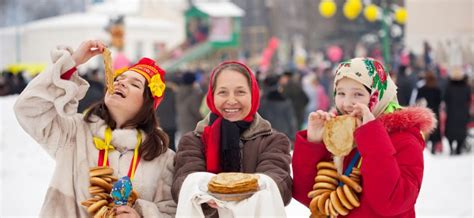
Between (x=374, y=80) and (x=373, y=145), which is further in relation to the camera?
(x=374, y=80)

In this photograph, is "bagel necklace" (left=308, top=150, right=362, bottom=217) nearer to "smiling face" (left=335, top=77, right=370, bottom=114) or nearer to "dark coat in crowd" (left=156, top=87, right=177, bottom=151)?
"smiling face" (left=335, top=77, right=370, bottom=114)

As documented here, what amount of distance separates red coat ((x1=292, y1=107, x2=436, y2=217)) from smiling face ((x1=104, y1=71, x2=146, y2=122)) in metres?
0.81

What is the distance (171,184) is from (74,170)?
1.52ft

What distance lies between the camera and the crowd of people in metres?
2.88

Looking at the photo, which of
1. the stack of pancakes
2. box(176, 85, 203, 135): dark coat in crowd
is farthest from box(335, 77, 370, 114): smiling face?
box(176, 85, 203, 135): dark coat in crowd

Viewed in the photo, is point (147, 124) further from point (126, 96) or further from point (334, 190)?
point (334, 190)

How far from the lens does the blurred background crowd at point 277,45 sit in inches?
482

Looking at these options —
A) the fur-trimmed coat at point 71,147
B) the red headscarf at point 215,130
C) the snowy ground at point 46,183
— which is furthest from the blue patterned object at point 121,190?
the snowy ground at point 46,183

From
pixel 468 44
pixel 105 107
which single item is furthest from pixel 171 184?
pixel 468 44

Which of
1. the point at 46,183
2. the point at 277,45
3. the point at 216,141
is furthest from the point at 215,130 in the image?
the point at 277,45

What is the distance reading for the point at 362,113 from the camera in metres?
2.90

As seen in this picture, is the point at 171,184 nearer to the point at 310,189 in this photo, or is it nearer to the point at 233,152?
the point at 233,152

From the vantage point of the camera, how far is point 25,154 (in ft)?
40.4

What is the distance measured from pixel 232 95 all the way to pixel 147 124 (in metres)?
0.48
